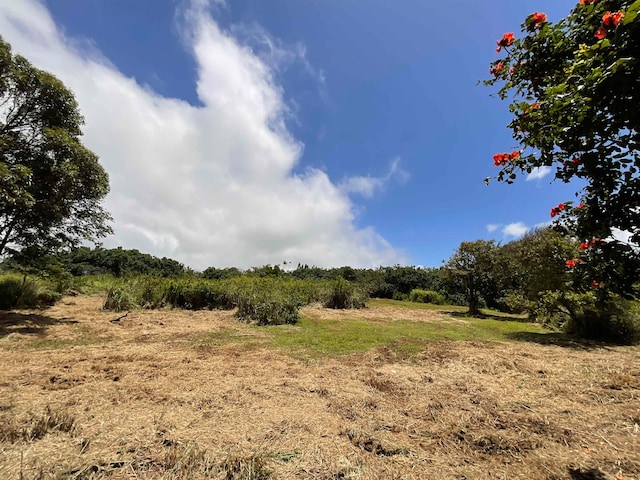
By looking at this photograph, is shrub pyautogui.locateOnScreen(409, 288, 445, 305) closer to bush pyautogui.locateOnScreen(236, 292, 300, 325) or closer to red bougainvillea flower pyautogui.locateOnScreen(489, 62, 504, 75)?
bush pyautogui.locateOnScreen(236, 292, 300, 325)

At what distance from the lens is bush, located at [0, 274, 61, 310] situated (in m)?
10.5

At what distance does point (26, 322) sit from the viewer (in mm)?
8227

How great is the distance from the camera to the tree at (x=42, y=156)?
7738mm

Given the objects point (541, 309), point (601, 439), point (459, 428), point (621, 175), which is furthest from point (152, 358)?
point (541, 309)

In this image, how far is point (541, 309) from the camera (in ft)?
30.3

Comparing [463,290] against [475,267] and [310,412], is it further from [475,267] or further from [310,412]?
[310,412]

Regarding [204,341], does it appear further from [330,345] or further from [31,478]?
[31,478]

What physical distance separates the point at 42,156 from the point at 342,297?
46.7ft

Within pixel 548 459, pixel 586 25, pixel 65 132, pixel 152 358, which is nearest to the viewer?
pixel 586 25

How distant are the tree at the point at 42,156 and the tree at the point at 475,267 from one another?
18.7 metres

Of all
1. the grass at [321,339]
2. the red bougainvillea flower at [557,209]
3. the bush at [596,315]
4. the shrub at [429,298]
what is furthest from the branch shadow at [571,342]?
the shrub at [429,298]

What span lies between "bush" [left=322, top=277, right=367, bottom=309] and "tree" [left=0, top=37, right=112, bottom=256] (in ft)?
39.7

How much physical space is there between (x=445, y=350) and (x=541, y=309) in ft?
16.3

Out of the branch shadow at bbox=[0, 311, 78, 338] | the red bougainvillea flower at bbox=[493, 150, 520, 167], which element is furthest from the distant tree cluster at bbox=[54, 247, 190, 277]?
the red bougainvillea flower at bbox=[493, 150, 520, 167]
